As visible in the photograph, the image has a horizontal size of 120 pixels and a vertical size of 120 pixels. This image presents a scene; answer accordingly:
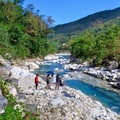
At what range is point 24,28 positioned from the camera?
226 ft

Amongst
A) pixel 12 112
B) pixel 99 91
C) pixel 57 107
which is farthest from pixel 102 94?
pixel 12 112

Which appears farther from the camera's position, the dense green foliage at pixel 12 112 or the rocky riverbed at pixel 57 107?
the rocky riverbed at pixel 57 107

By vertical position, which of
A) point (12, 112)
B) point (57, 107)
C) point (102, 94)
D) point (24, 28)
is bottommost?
point (102, 94)

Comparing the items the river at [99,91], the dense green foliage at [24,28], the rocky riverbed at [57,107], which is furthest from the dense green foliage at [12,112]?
the dense green foliage at [24,28]

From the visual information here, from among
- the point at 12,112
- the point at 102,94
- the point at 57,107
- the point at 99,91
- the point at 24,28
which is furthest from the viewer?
the point at 24,28

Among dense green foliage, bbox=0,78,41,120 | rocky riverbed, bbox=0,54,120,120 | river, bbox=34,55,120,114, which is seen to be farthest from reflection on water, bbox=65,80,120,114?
dense green foliage, bbox=0,78,41,120

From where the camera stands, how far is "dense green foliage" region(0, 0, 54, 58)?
186 ft

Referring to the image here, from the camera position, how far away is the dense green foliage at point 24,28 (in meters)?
56.8

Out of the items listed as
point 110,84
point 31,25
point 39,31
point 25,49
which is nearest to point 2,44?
point 110,84

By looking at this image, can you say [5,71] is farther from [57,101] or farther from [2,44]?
[2,44]

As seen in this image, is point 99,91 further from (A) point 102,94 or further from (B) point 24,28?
(B) point 24,28

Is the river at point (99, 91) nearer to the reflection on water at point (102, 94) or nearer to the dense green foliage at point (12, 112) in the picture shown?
the reflection on water at point (102, 94)

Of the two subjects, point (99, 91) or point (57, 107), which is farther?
point (99, 91)

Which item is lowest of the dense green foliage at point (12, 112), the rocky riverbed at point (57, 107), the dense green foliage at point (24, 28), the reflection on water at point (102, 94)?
the reflection on water at point (102, 94)
